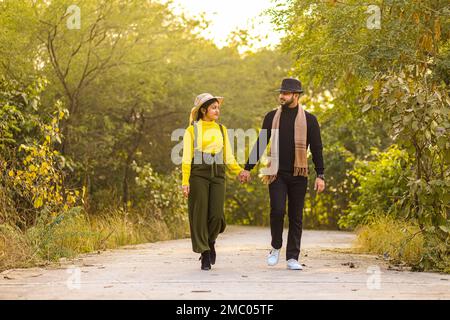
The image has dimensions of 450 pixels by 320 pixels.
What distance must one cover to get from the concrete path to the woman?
1.56 feet

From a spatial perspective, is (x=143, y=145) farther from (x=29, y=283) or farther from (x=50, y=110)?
(x=29, y=283)

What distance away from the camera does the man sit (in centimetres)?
967

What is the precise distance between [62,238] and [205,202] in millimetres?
2955

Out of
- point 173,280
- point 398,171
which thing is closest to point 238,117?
point 398,171

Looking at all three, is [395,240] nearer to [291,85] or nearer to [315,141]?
[315,141]

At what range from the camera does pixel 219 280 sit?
8336 millimetres

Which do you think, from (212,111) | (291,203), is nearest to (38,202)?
(212,111)

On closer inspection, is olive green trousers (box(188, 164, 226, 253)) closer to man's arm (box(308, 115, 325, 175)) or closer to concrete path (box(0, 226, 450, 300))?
concrete path (box(0, 226, 450, 300))

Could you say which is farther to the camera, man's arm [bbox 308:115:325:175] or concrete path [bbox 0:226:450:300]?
man's arm [bbox 308:115:325:175]

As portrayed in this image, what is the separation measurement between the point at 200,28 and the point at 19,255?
11.6 metres

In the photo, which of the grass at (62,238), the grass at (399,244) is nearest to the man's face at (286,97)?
the grass at (399,244)

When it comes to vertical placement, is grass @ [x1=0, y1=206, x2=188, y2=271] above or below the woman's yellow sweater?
below

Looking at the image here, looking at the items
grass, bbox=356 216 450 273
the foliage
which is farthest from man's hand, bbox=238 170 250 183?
the foliage

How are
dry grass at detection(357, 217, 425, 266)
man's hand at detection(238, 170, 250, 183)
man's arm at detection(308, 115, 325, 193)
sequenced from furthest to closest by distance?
dry grass at detection(357, 217, 425, 266)
man's arm at detection(308, 115, 325, 193)
man's hand at detection(238, 170, 250, 183)
